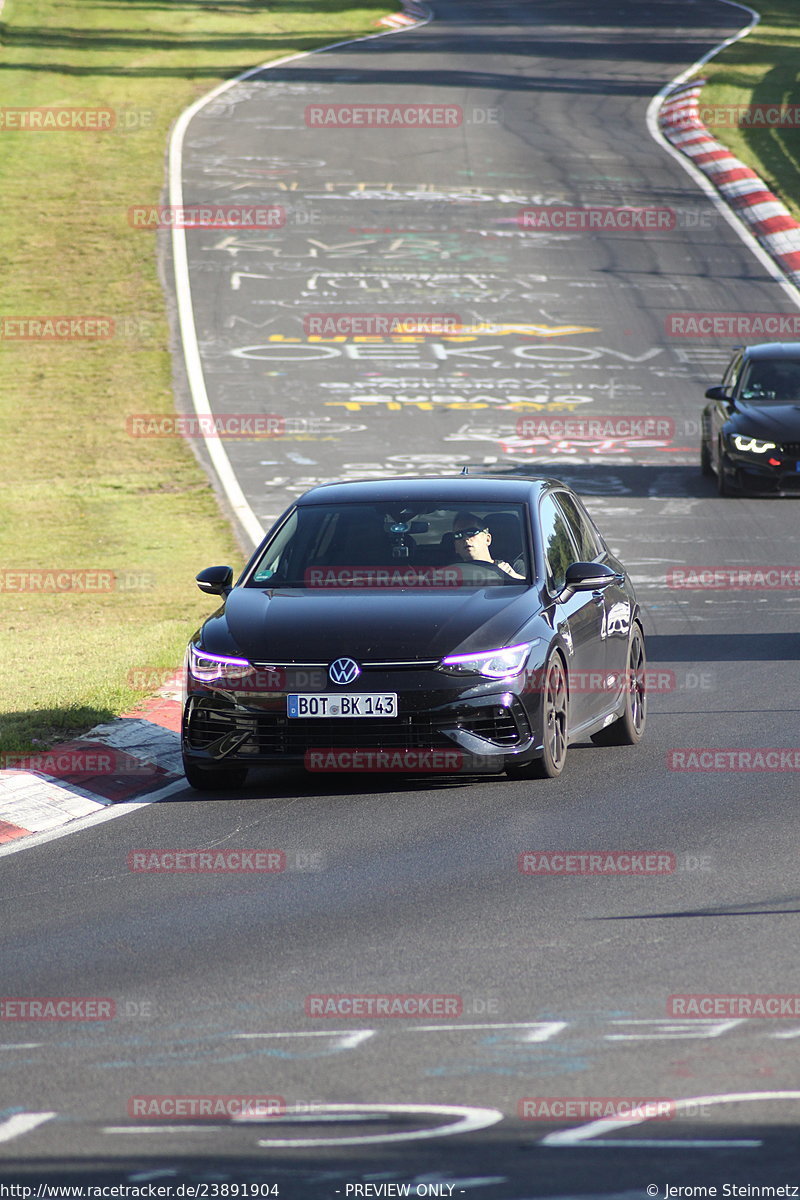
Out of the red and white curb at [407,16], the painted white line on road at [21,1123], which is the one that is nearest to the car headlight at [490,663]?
the painted white line on road at [21,1123]

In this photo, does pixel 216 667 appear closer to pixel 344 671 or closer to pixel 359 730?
pixel 344 671

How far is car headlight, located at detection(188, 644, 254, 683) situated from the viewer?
9.74 m

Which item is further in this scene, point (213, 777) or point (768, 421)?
point (768, 421)

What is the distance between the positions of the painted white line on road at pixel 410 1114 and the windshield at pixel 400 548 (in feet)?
17.7

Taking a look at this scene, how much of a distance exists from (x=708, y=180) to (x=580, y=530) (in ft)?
107

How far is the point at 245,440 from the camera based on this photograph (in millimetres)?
25953

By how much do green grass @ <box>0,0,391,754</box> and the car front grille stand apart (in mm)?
1547

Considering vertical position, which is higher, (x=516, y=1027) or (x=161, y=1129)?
(x=161, y=1129)

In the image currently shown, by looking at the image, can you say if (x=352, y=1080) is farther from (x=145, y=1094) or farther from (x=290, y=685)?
(x=290, y=685)

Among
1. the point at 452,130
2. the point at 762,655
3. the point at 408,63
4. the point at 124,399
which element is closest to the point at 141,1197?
the point at 762,655

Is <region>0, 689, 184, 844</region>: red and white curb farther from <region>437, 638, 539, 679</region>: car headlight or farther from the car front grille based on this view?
<region>437, 638, 539, 679</region>: car headlight

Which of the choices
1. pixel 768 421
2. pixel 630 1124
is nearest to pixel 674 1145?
pixel 630 1124

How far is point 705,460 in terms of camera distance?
23500 millimetres

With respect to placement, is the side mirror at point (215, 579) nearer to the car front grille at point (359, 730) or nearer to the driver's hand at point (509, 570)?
the car front grille at point (359, 730)
